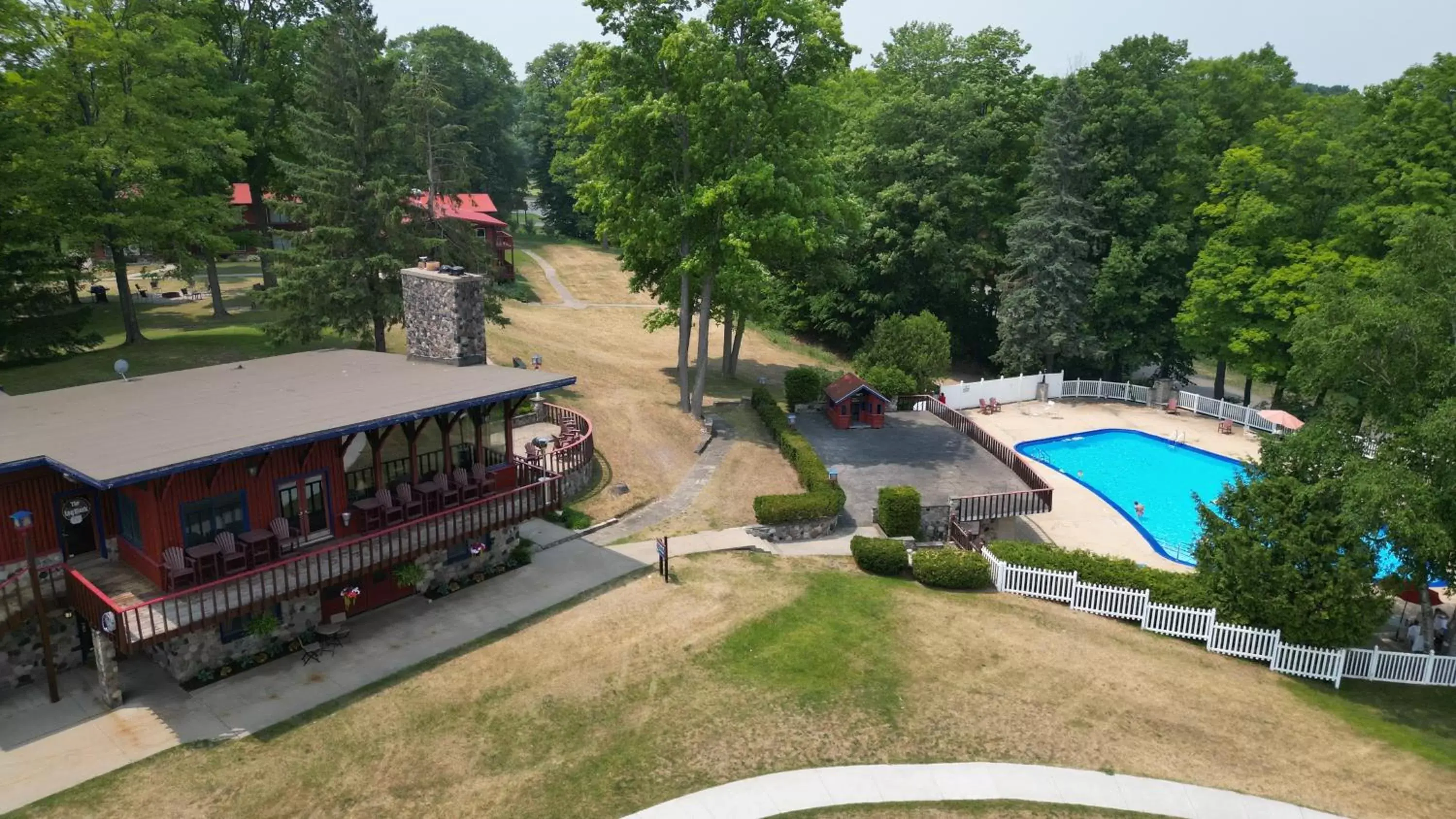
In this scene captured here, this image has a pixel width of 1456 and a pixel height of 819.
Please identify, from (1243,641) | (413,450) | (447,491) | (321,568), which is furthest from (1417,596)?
(321,568)

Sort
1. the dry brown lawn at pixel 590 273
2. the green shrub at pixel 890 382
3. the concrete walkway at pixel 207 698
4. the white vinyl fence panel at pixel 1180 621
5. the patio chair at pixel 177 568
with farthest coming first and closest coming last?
the dry brown lawn at pixel 590 273, the green shrub at pixel 890 382, the white vinyl fence panel at pixel 1180 621, the patio chair at pixel 177 568, the concrete walkway at pixel 207 698

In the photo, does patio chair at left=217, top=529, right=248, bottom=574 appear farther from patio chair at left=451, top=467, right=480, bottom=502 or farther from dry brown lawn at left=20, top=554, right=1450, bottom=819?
patio chair at left=451, top=467, right=480, bottom=502

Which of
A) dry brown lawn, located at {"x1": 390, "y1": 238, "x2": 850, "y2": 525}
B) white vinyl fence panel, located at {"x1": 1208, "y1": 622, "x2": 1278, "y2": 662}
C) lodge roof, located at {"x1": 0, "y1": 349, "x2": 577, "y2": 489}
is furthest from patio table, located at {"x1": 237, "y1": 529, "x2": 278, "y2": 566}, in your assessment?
white vinyl fence panel, located at {"x1": 1208, "y1": 622, "x2": 1278, "y2": 662}

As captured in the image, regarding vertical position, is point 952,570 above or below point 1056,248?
below

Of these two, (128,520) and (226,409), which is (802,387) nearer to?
(226,409)

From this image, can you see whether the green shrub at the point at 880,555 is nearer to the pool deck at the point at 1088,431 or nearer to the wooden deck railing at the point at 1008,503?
the wooden deck railing at the point at 1008,503

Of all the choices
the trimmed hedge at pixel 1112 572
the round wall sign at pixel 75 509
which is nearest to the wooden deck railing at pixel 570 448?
the round wall sign at pixel 75 509

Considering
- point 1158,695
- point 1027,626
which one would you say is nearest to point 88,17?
point 1027,626
